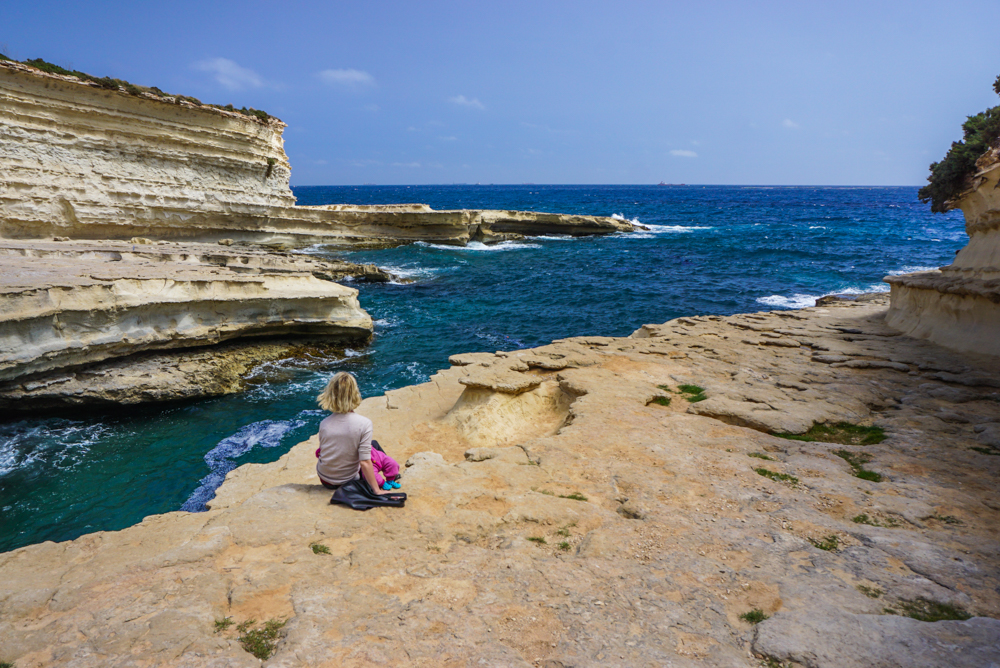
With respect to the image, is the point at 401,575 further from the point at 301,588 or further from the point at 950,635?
the point at 950,635

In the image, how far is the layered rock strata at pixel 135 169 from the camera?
63.5ft

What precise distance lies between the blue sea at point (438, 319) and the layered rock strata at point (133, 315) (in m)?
0.80

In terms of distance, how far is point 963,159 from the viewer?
12516mm

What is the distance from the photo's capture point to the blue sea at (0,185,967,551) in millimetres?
→ 8867

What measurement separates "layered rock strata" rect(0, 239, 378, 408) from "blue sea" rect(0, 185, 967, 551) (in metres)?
0.80

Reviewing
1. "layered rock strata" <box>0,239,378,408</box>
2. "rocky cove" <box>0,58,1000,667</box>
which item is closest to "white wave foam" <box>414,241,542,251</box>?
"layered rock strata" <box>0,239,378,408</box>

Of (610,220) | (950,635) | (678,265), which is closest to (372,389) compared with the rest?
(950,635)

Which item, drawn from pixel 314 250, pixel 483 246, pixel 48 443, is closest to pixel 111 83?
pixel 314 250

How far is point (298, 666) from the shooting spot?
2.95 m

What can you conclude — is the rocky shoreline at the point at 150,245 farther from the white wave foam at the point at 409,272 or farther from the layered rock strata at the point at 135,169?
the white wave foam at the point at 409,272

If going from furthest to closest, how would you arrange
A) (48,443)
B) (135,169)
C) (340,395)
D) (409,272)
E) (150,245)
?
1. (409,272)
2. (135,169)
3. (150,245)
4. (48,443)
5. (340,395)

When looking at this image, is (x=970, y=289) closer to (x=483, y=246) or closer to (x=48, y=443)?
(x=48, y=443)

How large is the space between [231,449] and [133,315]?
3.81m

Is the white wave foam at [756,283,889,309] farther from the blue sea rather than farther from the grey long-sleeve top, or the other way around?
the grey long-sleeve top
